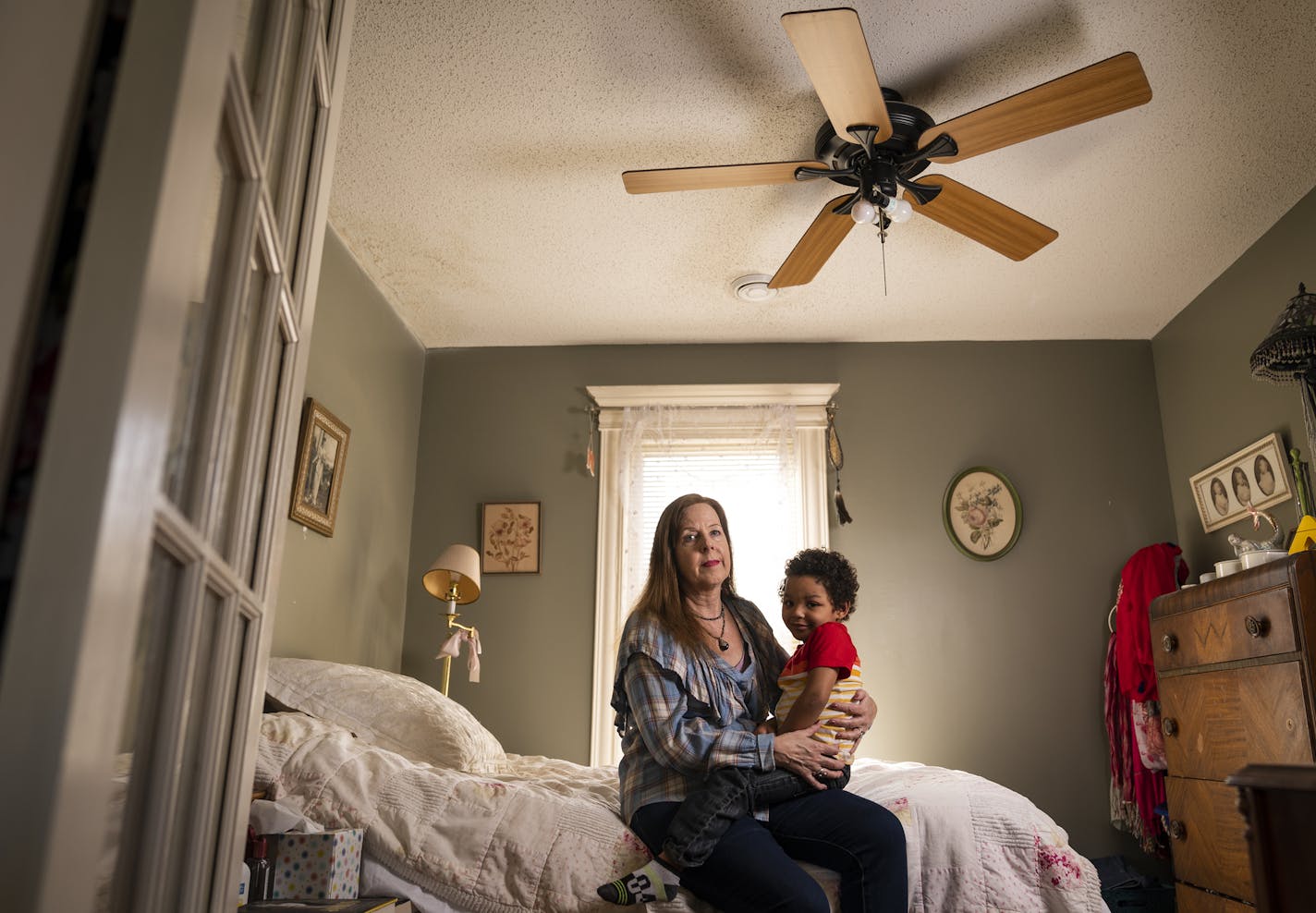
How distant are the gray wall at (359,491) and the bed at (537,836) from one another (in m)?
1.06

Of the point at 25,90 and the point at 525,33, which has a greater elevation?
the point at 525,33

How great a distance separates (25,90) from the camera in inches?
23.5

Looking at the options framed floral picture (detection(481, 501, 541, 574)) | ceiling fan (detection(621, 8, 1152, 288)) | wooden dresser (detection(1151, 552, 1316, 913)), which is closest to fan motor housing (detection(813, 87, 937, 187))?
ceiling fan (detection(621, 8, 1152, 288))

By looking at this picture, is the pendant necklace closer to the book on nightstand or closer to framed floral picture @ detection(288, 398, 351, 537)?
the book on nightstand

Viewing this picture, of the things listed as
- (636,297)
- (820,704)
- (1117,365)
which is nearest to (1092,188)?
(1117,365)

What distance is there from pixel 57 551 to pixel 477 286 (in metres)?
3.69

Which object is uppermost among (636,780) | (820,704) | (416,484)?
(416,484)

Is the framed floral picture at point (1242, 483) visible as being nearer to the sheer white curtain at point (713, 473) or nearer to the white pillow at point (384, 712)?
the sheer white curtain at point (713, 473)

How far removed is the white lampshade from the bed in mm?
1538

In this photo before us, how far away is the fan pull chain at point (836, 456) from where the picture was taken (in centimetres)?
442

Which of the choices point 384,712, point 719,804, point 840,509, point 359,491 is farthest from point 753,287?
point 719,804

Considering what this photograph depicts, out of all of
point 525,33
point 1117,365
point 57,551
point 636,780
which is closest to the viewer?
point 57,551

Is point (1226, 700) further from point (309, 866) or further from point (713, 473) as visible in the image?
point (309, 866)

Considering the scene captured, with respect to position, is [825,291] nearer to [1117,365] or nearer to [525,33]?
[1117,365]
